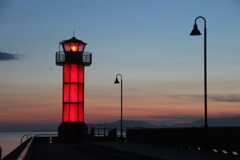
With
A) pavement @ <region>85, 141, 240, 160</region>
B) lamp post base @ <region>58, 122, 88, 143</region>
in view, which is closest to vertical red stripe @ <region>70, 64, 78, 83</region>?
lamp post base @ <region>58, 122, 88, 143</region>

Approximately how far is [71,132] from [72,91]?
4.07m

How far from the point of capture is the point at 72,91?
47406 mm

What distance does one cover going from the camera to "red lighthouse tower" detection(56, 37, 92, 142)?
47281mm

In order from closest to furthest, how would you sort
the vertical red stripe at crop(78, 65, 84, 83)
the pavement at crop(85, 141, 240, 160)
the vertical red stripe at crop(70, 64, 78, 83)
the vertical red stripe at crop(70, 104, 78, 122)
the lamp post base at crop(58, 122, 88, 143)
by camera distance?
the pavement at crop(85, 141, 240, 160), the vertical red stripe at crop(70, 104, 78, 122), the lamp post base at crop(58, 122, 88, 143), the vertical red stripe at crop(70, 64, 78, 83), the vertical red stripe at crop(78, 65, 84, 83)

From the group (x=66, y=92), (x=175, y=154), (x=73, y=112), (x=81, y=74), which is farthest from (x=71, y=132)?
(x=175, y=154)

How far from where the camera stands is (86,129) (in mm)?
48469

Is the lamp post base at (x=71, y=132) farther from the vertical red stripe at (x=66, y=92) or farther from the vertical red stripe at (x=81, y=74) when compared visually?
the vertical red stripe at (x=81, y=74)

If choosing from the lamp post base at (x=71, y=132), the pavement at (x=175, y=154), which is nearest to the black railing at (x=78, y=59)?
the lamp post base at (x=71, y=132)

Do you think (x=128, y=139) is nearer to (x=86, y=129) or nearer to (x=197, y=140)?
(x=86, y=129)

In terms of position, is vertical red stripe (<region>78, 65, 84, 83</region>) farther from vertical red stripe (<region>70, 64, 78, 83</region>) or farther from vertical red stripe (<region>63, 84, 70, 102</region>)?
vertical red stripe (<region>63, 84, 70, 102</region>)

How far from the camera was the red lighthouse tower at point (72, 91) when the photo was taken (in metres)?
47.3

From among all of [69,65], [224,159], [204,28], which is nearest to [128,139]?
[69,65]

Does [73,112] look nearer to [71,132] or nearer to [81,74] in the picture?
[71,132]

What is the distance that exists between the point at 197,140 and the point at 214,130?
2.48 m
